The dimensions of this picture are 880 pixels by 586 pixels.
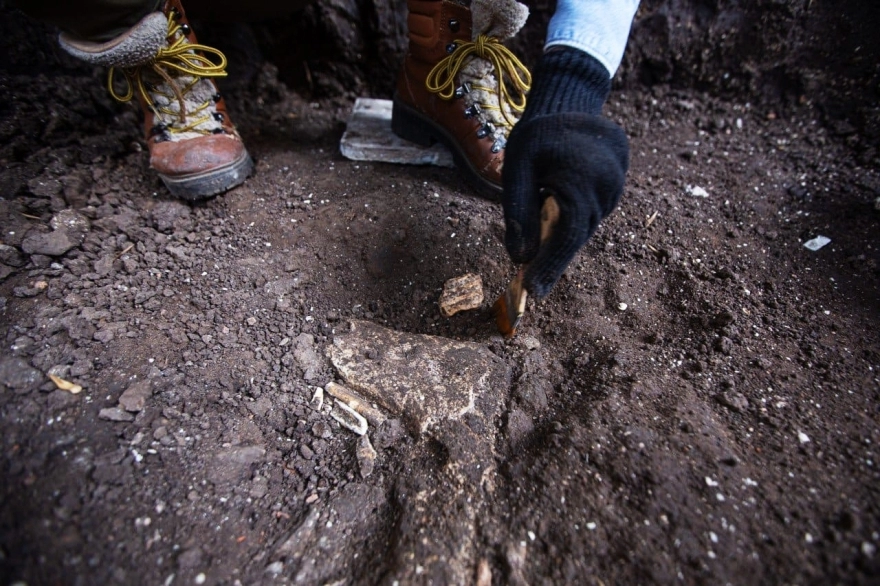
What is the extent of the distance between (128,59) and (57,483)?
3.93 ft

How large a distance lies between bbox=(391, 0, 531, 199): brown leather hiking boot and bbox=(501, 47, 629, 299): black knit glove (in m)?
0.43

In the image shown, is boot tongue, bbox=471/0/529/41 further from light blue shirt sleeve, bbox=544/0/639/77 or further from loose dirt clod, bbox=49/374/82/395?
loose dirt clod, bbox=49/374/82/395

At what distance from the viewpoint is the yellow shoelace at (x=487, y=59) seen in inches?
59.9

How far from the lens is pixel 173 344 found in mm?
1231

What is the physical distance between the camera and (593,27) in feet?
3.63

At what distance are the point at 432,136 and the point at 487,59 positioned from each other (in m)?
0.34

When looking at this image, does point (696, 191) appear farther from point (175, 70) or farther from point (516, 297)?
point (175, 70)

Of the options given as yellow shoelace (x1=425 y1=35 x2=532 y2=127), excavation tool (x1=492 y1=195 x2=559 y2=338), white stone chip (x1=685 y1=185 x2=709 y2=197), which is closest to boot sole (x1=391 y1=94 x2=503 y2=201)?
yellow shoelace (x1=425 y1=35 x2=532 y2=127)

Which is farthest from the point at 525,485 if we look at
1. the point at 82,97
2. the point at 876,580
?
the point at 82,97

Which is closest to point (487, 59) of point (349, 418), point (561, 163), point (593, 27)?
point (593, 27)

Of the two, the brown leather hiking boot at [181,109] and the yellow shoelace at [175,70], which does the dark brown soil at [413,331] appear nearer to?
the brown leather hiking boot at [181,109]

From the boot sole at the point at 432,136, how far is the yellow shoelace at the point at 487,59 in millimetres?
149

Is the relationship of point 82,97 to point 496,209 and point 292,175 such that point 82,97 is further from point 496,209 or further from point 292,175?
point 496,209

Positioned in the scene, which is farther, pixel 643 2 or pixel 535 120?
pixel 643 2
